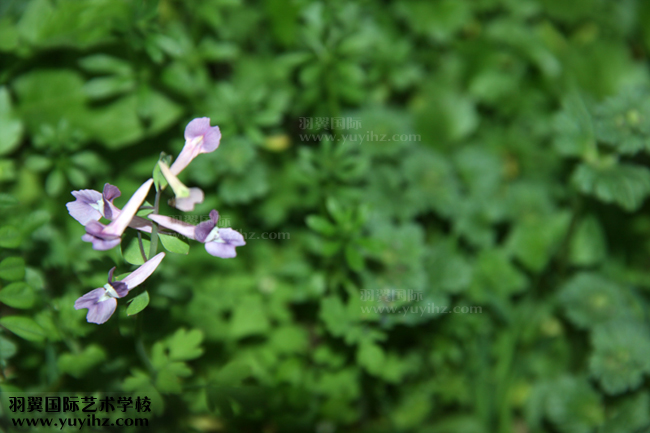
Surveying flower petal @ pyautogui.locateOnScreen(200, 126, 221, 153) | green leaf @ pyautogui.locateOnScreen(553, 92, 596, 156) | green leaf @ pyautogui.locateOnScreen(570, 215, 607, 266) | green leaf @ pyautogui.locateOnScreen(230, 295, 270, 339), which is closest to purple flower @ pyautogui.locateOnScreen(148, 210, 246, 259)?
flower petal @ pyautogui.locateOnScreen(200, 126, 221, 153)

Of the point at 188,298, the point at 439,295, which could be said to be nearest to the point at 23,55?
the point at 188,298

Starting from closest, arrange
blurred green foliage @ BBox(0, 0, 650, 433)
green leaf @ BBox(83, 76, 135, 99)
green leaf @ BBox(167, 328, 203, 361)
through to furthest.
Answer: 1. green leaf @ BBox(167, 328, 203, 361)
2. blurred green foliage @ BBox(0, 0, 650, 433)
3. green leaf @ BBox(83, 76, 135, 99)

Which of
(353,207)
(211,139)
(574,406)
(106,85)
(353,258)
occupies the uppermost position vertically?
(106,85)

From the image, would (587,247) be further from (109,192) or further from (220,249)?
(109,192)

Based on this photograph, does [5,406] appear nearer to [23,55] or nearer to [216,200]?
[216,200]

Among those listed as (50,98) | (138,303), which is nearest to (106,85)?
(50,98)

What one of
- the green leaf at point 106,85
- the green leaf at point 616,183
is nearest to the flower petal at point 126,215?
the green leaf at point 106,85

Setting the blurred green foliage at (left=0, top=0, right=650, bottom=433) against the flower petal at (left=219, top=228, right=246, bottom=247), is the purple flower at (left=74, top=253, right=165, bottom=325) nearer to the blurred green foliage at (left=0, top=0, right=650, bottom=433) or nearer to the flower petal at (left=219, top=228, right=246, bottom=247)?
the flower petal at (left=219, top=228, right=246, bottom=247)
